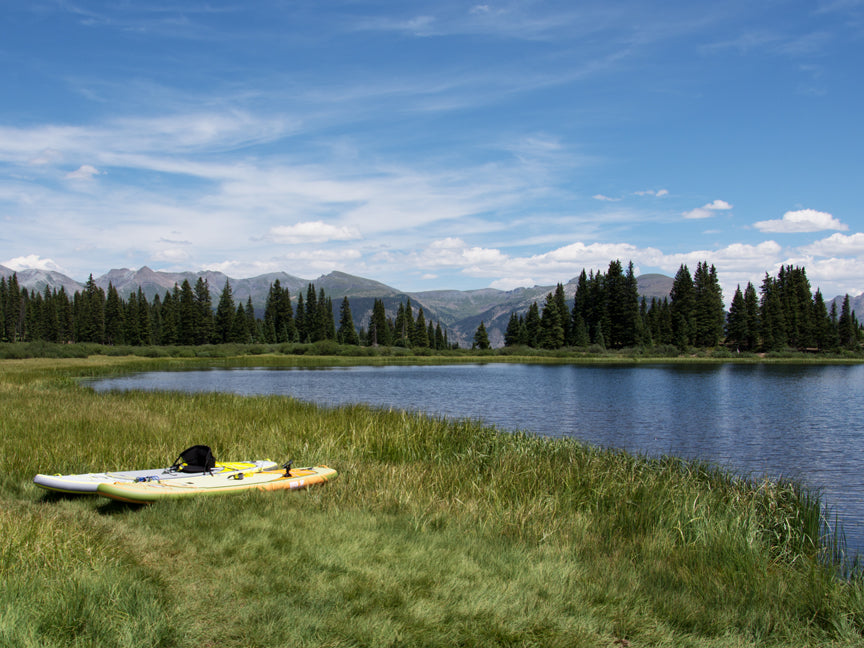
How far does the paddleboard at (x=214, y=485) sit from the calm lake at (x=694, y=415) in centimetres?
889

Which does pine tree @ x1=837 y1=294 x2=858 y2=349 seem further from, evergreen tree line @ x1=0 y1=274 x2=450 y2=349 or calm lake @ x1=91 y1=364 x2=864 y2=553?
evergreen tree line @ x1=0 y1=274 x2=450 y2=349

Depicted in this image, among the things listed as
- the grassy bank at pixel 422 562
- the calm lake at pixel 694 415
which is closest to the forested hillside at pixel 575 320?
the calm lake at pixel 694 415

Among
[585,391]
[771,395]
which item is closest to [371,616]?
[585,391]

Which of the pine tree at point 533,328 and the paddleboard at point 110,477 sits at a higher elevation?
the pine tree at point 533,328

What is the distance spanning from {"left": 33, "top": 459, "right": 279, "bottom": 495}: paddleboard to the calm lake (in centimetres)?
871

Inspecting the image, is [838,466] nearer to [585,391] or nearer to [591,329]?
[585,391]

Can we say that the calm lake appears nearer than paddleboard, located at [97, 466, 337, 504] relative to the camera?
No

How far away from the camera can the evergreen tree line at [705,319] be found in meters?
93.6

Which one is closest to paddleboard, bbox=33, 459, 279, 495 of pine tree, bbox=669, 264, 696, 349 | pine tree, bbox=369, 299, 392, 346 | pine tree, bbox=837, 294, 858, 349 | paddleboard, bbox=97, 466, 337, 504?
paddleboard, bbox=97, 466, 337, 504

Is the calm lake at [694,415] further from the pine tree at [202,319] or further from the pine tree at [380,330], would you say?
the pine tree at [380,330]

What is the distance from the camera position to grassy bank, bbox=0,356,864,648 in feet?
14.6

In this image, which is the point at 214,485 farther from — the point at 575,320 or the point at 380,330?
the point at 380,330

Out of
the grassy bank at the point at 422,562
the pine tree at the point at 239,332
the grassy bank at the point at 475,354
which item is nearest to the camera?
the grassy bank at the point at 422,562

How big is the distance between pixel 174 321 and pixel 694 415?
98.7 meters
